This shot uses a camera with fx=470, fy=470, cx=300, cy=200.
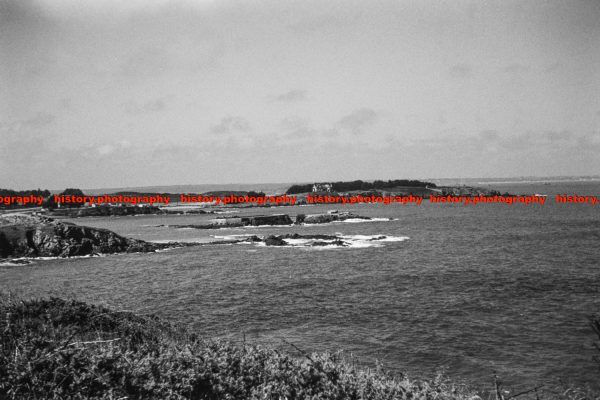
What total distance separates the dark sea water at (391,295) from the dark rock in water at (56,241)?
4.23 m

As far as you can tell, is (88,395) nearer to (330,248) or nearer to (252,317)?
(252,317)

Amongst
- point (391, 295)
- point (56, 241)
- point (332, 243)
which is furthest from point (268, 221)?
point (391, 295)

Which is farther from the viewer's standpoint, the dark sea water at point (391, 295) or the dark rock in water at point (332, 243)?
the dark rock in water at point (332, 243)

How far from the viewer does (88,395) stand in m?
8.43

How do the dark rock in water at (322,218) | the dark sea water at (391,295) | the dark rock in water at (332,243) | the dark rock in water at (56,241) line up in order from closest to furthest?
the dark sea water at (391,295)
the dark rock in water at (56,241)
the dark rock in water at (332,243)
the dark rock in water at (322,218)

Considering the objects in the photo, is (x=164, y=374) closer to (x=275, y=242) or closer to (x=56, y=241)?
(x=275, y=242)

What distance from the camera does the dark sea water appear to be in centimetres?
2067

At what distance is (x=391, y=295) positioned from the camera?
3172 cm

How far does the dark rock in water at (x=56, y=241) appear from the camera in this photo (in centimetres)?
5430

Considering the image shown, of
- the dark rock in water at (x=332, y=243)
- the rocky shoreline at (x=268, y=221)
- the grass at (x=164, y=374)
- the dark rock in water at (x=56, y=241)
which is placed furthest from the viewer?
the rocky shoreline at (x=268, y=221)

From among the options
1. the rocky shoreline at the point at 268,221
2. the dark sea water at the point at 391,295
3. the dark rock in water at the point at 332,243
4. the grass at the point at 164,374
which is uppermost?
the grass at the point at 164,374

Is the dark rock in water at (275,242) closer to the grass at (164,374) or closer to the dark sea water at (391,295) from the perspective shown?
the dark sea water at (391,295)

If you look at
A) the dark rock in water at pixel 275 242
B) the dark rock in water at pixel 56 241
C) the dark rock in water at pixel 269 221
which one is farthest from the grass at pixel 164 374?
the dark rock in water at pixel 269 221

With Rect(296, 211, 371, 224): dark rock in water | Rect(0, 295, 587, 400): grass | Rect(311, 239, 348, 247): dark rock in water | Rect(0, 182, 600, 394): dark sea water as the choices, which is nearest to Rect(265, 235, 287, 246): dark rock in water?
Rect(0, 182, 600, 394): dark sea water
